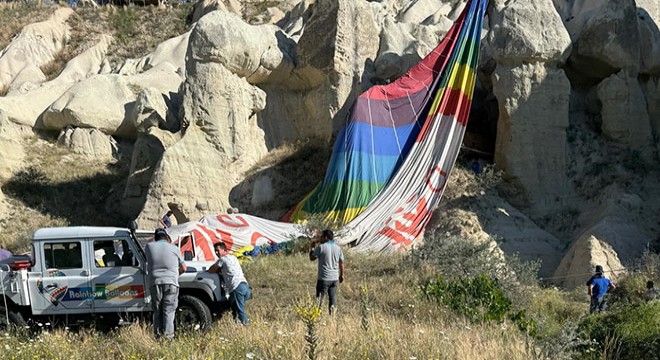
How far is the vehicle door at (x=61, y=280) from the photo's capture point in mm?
8819

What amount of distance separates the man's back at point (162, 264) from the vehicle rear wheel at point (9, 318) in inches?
80.1

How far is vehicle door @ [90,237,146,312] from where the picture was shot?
8680mm

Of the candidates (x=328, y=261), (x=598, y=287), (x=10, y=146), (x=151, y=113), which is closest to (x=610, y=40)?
(x=598, y=287)

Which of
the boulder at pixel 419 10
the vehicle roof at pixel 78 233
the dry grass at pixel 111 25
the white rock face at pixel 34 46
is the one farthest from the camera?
the dry grass at pixel 111 25

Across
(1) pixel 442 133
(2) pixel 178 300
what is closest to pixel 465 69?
(1) pixel 442 133

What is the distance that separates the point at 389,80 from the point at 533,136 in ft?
13.9

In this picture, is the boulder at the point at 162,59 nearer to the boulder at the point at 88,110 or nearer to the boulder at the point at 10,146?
the boulder at the point at 88,110

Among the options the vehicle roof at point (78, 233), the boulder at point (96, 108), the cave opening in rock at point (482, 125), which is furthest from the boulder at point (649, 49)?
the vehicle roof at point (78, 233)

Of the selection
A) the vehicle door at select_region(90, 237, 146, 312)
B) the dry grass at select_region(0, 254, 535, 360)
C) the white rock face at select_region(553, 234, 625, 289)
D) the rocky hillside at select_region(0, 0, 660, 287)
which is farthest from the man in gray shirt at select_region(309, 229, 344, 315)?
the rocky hillside at select_region(0, 0, 660, 287)

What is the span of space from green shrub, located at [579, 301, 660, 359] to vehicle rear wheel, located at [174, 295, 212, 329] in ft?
12.5

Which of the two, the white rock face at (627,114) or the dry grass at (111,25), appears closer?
the white rock face at (627,114)

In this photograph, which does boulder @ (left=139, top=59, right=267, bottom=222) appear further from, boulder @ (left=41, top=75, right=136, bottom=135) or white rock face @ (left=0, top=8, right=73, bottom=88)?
white rock face @ (left=0, top=8, right=73, bottom=88)

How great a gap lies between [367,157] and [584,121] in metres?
6.37

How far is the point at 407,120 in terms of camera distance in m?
18.7
